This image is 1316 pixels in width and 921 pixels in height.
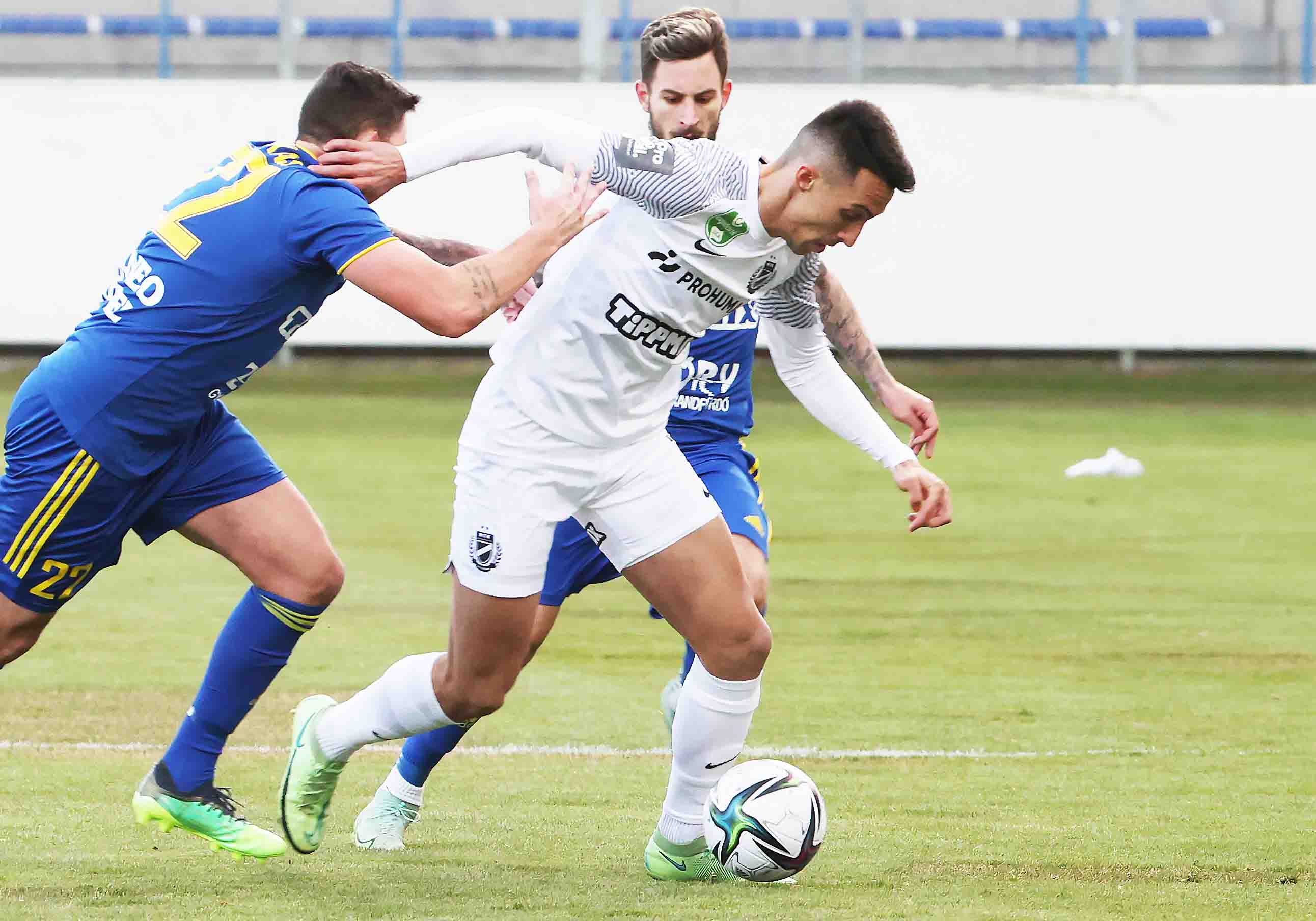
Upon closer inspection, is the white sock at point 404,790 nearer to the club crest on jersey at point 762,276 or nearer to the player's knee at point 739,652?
the player's knee at point 739,652

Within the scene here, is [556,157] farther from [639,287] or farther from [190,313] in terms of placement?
[190,313]

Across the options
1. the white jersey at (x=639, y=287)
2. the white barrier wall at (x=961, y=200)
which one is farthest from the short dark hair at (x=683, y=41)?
the white barrier wall at (x=961, y=200)

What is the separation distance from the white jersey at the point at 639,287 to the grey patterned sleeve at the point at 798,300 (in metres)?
0.17

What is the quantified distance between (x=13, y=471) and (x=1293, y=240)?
16.8 m

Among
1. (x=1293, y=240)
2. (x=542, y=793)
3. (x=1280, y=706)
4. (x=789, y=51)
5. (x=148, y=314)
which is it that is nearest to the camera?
(x=148, y=314)

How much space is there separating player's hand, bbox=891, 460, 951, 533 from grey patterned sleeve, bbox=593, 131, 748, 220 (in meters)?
0.98

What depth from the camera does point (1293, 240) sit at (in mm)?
19281

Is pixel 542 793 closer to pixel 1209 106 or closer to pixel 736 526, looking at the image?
pixel 736 526

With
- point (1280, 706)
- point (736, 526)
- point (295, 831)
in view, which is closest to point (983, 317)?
point (1280, 706)

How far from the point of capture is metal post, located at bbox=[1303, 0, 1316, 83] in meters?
21.7

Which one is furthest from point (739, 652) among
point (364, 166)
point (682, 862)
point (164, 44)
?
point (164, 44)

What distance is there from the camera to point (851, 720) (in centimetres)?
662

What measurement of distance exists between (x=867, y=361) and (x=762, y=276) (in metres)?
0.87

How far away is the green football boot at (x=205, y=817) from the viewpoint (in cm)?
476
